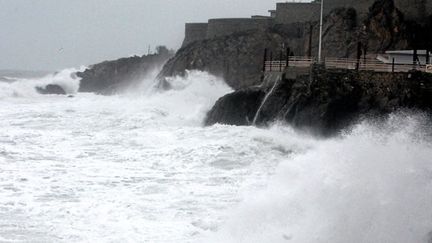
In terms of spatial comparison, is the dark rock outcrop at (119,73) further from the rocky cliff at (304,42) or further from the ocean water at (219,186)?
the ocean water at (219,186)

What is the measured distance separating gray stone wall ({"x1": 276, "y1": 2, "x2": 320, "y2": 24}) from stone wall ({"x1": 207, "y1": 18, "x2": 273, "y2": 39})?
1.04 metres

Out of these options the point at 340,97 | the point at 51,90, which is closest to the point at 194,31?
the point at 51,90

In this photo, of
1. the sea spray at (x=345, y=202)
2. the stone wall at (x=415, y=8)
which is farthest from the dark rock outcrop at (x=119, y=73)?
the sea spray at (x=345, y=202)

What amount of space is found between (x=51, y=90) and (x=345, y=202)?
4352 centimetres

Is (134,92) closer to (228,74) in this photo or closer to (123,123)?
(228,74)

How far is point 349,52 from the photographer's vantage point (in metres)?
26.5

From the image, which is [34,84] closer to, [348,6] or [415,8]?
[348,6]

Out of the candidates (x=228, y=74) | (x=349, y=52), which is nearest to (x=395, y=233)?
(x=349, y=52)

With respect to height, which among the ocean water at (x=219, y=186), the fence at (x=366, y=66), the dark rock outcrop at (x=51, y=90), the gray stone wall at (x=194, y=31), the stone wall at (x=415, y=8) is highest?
the stone wall at (x=415, y=8)

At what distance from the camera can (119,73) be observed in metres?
50.3

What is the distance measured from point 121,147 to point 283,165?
23.0 feet

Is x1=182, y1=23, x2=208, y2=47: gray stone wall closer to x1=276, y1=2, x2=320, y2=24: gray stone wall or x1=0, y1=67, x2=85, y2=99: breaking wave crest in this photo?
x1=276, y1=2, x2=320, y2=24: gray stone wall

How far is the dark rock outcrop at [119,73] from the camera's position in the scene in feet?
152

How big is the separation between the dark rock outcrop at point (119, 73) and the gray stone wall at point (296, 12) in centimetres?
1475
